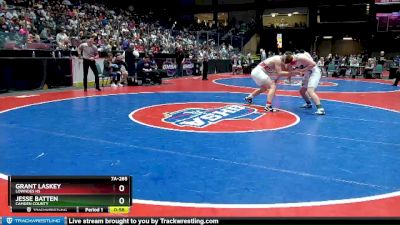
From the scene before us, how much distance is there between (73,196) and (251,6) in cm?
3978

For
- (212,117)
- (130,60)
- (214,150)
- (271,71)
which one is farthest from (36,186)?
(130,60)

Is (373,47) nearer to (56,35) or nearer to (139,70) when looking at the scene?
(139,70)

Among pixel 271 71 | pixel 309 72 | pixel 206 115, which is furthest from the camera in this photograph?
pixel 271 71

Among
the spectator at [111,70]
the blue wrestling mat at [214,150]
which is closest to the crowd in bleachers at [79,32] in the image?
the spectator at [111,70]

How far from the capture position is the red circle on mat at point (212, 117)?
6.69m

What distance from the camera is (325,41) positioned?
39.9m

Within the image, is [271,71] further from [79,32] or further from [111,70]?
[79,32]

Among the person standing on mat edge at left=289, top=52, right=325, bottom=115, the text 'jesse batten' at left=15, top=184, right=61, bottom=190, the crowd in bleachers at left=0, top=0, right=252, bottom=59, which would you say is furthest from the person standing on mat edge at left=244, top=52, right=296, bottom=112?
the crowd in bleachers at left=0, top=0, right=252, bottom=59

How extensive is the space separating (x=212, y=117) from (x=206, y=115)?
0.22 metres

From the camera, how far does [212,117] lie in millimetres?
7586

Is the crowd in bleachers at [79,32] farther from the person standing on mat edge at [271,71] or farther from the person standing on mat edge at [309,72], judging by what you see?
the person standing on mat edge at [309,72]

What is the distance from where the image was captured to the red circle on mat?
263 inches

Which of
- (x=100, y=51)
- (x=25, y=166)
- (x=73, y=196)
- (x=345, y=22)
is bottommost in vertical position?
(x=25, y=166)

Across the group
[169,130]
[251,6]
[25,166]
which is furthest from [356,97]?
[251,6]
